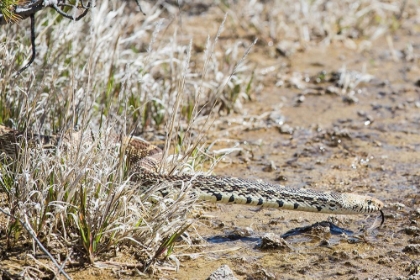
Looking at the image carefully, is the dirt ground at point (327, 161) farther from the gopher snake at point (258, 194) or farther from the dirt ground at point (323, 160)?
the gopher snake at point (258, 194)

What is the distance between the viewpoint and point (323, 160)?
312 inches

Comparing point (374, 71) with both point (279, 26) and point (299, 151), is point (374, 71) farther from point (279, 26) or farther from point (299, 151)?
point (299, 151)

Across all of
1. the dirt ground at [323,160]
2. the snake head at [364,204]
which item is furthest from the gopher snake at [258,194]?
the dirt ground at [323,160]

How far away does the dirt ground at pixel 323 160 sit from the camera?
18.2 feet

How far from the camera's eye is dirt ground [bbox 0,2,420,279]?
18.2 ft

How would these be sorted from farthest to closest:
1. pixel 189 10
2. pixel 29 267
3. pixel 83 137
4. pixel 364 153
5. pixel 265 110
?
pixel 189 10 < pixel 265 110 < pixel 364 153 < pixel 83 137 < pixel 29 267

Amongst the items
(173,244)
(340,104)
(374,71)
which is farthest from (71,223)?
(374,71)

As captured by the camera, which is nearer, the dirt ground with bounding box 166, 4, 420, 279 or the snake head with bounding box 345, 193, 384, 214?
the dirt ground with bounding box 166, 4, 420, 279

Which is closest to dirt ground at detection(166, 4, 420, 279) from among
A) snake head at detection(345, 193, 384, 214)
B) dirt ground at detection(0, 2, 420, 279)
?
dirt ground at detection(0, 2, 420, 279)

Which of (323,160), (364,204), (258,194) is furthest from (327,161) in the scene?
(258,194)

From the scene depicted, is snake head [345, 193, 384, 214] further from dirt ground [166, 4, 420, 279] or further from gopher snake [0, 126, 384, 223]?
dirt ground [166, 4, 420, 279]

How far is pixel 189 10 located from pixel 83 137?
730cm

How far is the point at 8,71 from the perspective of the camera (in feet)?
21.9

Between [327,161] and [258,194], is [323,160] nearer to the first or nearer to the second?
[327,161]
